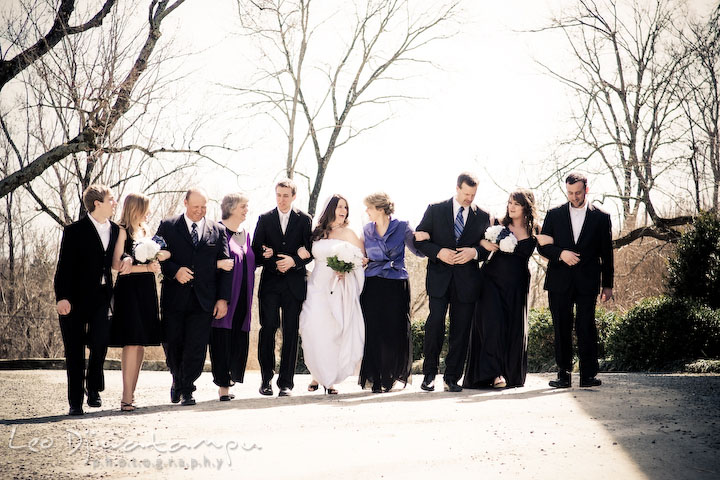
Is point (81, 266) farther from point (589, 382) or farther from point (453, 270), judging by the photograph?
point (589, 382)

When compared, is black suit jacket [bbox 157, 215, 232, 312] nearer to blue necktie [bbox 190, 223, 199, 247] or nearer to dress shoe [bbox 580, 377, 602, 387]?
blue necktie [bbox 190, 223, 199, 247]

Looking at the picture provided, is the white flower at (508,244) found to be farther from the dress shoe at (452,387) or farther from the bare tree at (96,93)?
the bare tree at (96,93)

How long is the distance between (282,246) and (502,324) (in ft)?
8.69

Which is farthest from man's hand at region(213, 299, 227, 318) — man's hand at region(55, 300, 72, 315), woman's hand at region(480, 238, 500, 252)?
woman's hand at region(480, 238, 500, 252)

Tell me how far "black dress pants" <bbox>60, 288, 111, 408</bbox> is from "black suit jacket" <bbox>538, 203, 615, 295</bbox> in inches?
187

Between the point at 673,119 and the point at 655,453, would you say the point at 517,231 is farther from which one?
the point at 673,119

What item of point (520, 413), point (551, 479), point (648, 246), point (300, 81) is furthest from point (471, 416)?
point (648, 246)

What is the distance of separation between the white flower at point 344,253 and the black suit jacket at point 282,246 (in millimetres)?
401

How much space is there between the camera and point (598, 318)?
13.7m

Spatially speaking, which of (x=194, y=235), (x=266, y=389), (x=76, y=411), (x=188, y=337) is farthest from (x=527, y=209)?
(x=76, y=411)

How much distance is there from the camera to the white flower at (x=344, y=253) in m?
8.19

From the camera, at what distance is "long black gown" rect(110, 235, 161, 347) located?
22.9ft

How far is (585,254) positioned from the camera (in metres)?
8.15

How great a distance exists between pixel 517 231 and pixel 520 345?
1310 millimetres
